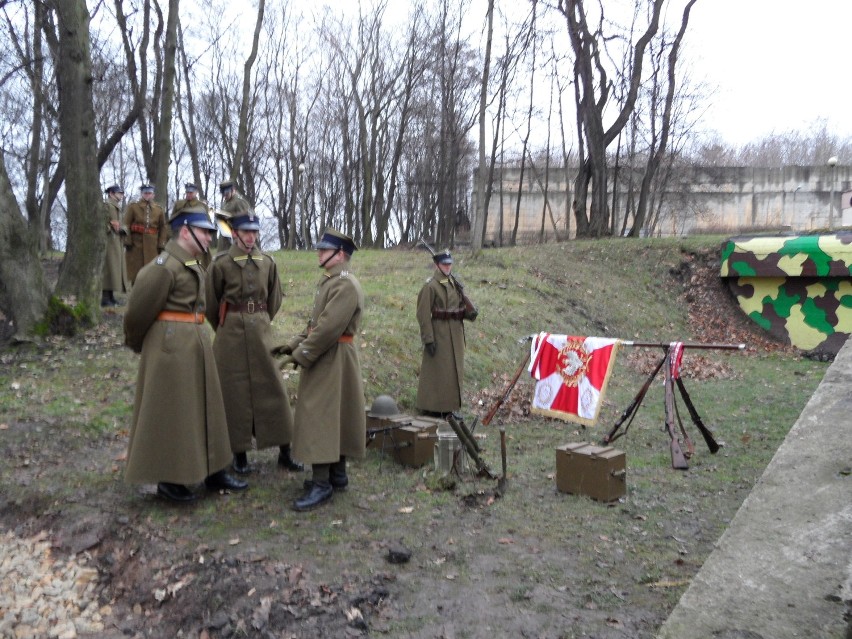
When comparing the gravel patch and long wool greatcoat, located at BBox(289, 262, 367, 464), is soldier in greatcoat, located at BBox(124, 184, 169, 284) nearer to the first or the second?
long wool greatcoat, located at BBox(289, 262, 367, 464)

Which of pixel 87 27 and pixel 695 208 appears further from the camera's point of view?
pixel 695 208

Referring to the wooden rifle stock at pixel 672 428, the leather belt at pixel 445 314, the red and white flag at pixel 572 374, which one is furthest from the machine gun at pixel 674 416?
the leather belt at pixel 445 314

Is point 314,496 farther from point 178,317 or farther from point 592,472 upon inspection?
point 592,472

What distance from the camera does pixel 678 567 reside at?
489 cm

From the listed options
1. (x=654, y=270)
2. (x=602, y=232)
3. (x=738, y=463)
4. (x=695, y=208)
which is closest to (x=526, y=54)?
(x=602, y=232)

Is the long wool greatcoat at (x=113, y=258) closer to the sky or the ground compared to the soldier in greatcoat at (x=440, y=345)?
closer to the sky

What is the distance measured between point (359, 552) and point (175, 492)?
1.68 metres

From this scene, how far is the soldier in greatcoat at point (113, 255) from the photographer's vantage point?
42.0ft

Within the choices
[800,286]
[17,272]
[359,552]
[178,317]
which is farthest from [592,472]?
[800,286]

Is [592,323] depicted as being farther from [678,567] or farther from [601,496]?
[678,567]

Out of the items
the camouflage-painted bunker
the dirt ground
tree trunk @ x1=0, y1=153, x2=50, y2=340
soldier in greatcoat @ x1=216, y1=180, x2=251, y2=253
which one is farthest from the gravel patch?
the camouflage-painted bunker

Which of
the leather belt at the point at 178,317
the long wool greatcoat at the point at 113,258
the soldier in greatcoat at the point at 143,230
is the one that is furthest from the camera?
the soldier in greatcoat at the point at 143,230

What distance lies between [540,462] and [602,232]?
18910mm

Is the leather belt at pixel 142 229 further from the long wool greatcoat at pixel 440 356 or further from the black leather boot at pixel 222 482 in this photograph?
the black leather boot at pixel 222 482
